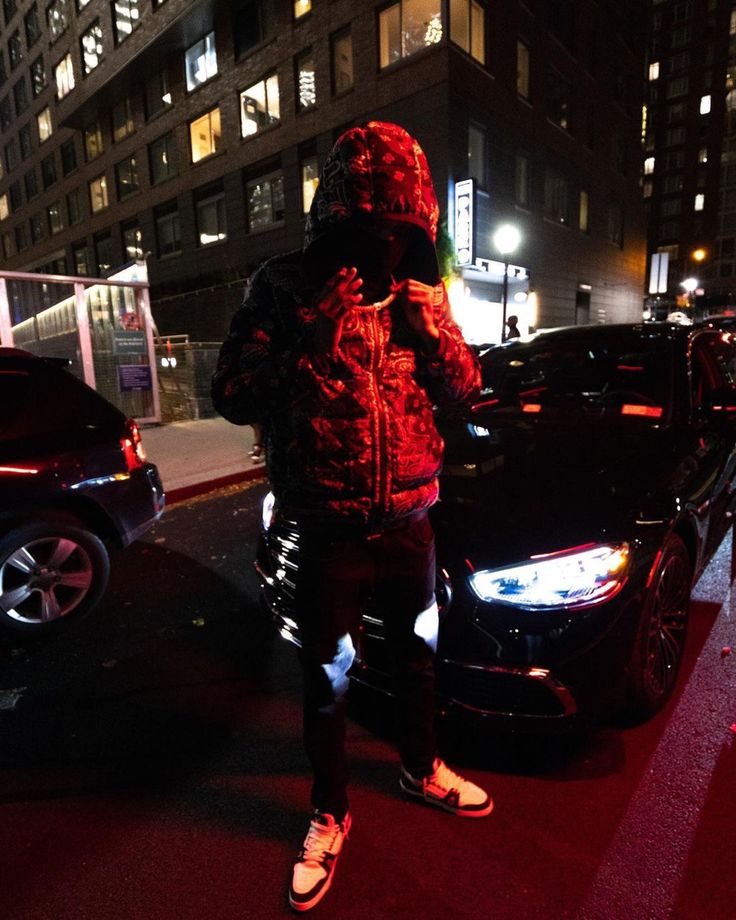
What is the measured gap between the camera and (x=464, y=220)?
16062mm

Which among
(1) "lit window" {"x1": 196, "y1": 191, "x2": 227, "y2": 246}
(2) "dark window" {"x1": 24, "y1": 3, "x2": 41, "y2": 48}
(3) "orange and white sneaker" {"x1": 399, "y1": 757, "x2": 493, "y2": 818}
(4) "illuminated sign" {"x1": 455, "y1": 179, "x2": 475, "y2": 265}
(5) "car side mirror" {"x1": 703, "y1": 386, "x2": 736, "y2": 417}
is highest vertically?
(2) "dark window" {"x1": 24, "y1": 3, "x2": 41, "y2": 48}

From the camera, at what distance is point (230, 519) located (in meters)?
5.58

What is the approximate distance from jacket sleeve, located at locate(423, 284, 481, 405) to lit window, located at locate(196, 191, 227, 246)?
2179cm

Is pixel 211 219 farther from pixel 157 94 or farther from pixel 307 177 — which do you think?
pixel 157 94

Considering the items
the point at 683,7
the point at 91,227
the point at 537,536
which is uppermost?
the point at 683,7

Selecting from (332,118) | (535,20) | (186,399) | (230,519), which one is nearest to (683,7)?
(535,20)

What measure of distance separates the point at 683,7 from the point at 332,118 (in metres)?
75.2

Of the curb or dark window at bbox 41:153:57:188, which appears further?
dark window at bbox 41:153:57:188

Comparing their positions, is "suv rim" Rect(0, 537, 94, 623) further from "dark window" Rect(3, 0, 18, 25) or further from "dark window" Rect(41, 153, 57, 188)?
"dark window" Rect(3, 0, 18, 25)

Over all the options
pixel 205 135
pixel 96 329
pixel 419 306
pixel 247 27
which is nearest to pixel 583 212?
pixel 247 27

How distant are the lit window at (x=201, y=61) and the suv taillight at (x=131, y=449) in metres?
21.6

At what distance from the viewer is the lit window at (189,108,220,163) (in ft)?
68.9

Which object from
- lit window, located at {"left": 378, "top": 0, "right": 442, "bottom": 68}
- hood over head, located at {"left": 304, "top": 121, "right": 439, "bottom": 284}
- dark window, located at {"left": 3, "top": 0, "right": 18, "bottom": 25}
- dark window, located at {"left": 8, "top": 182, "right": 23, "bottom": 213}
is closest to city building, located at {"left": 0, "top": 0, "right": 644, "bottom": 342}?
lit window, located at {"left": 378, "top": 0, "right": 442, "bottom": 68}

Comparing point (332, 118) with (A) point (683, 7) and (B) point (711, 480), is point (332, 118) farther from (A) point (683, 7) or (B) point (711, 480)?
(A) point (683, 7)
